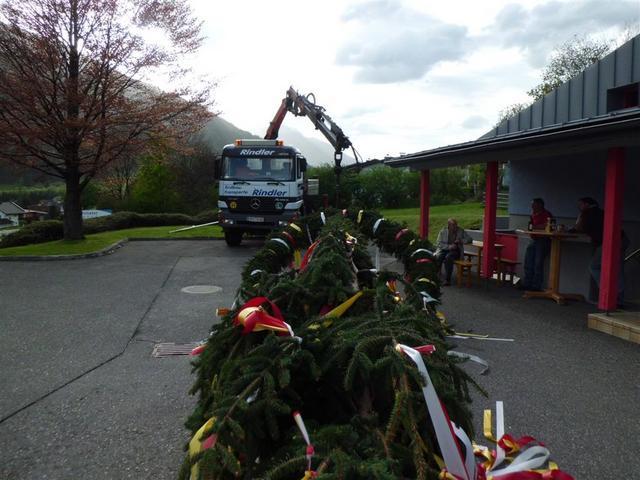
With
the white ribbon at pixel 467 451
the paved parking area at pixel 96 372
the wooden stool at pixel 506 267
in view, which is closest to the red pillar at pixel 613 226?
the wooden stool at pixel 506 267

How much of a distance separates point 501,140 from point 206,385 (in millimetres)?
7304

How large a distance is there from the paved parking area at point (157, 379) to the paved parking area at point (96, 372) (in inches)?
0.6

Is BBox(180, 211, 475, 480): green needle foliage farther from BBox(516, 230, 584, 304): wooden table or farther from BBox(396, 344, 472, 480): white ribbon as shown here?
BBox(516, 230, 584, 304): wooden table

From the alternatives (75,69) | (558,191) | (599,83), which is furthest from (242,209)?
(599,83)

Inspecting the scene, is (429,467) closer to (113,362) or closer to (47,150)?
(113,362)

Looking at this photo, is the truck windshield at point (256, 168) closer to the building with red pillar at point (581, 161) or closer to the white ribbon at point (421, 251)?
the building with red pillar at point (581, 161)

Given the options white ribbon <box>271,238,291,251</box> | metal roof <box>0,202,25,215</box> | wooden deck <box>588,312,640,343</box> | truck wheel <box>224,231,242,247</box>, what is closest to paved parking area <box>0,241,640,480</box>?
wooden deck <box>588,312,640,343</box>

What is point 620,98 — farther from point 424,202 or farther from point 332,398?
point 332,398

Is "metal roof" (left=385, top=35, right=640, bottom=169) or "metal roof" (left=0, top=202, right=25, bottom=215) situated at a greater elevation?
"metal roof" (left=385, top=35, right=640, bottom=169)

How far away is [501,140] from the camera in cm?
846

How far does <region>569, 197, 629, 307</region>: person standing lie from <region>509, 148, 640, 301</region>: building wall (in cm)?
87

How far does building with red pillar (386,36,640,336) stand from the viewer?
284 inches

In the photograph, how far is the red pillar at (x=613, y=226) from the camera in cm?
725

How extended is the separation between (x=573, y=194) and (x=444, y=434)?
10172 millimetres
